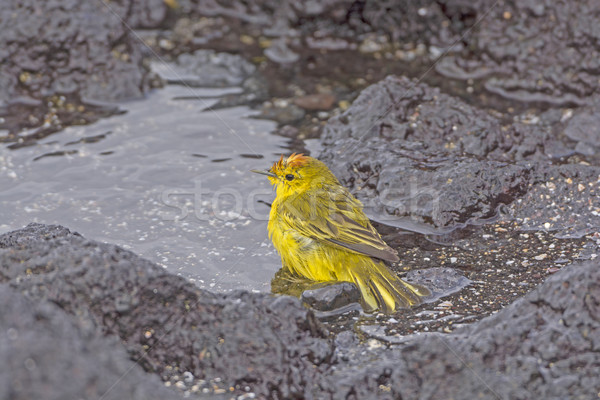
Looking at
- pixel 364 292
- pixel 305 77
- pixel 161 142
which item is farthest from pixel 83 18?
pixel 364 292

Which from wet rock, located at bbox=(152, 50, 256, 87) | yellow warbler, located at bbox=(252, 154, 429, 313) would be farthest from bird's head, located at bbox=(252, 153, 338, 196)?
A: wet rock, located at bbox=(152, 50, 256, 87)

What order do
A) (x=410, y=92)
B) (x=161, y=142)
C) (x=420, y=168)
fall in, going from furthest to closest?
1. (x=161, y=142)
2. (x=410, y=92)
3. (x=420, y=168)

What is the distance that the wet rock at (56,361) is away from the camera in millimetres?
2715

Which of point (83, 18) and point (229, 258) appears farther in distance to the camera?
point (83, 18)

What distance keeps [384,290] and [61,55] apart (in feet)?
16.6

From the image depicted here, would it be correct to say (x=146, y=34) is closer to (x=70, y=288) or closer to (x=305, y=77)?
(x=305, y=77)

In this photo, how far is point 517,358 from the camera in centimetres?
322

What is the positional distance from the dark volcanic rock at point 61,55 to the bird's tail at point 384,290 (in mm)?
4133

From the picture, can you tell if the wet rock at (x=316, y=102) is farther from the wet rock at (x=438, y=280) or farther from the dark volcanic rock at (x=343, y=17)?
the wet rock at (x=438, y=280)

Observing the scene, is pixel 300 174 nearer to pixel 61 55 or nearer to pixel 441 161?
pixel 441 161

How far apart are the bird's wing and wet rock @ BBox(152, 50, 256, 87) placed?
3.11 meters

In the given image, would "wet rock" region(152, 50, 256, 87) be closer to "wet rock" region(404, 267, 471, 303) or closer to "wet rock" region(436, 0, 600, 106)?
"wet rock" region(436, 0, 600, 106)

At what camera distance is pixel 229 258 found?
506cm

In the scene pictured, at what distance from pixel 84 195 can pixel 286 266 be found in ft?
6.88
